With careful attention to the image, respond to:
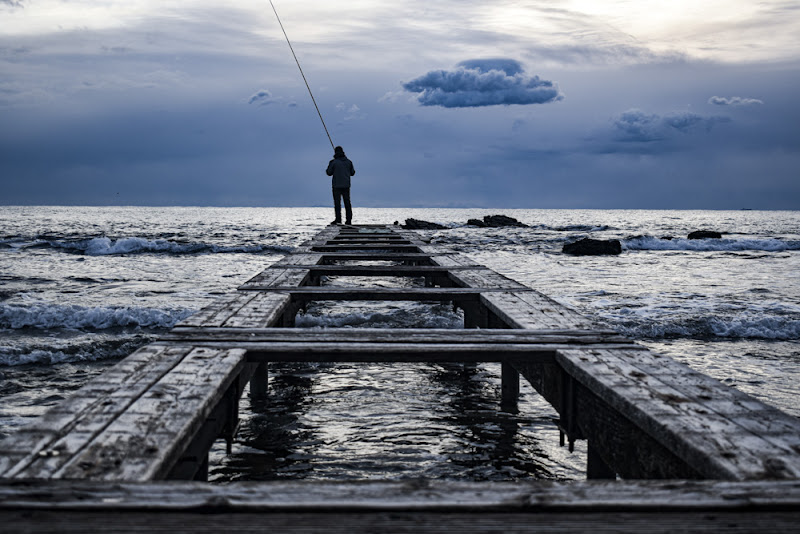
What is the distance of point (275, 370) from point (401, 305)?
4406 millimetres

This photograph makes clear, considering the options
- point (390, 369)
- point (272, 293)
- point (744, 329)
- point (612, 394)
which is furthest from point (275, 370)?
point (744, 329)

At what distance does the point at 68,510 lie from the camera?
125 centimetres

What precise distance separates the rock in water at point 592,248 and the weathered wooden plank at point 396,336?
2053 centimetres

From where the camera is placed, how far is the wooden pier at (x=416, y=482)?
4.11 feet

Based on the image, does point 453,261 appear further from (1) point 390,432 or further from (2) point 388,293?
(1) point 390,432

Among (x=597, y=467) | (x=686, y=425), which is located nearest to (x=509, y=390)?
(x=597, y=467)

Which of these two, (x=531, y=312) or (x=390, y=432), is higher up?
(x=531, y=312)

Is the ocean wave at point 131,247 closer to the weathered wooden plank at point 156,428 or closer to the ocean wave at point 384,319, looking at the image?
the ocean wave at point 384,319

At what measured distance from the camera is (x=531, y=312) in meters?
3.62

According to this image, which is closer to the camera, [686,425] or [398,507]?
[398,507]

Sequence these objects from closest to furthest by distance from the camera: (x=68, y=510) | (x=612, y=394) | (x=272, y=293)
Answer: (x=68, y=510)
(x=612, y=394)
(x=272, y=293)

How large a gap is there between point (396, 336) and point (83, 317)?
680cm

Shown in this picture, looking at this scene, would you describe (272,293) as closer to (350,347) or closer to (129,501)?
(350,347)

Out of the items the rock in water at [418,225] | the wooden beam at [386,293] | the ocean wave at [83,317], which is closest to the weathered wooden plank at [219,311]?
the wooden beam at [386,293]
